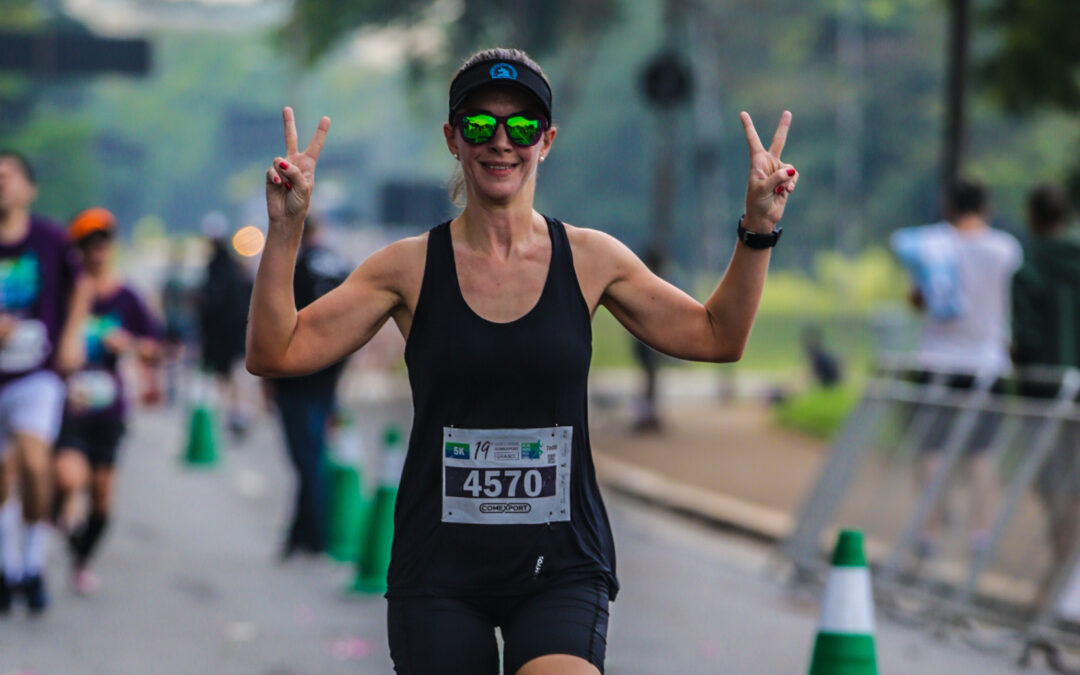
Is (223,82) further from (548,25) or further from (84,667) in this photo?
(84,667)

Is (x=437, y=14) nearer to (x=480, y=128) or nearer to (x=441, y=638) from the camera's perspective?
(x=480, y=128)

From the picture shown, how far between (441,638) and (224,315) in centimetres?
1798

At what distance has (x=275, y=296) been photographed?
162 inches

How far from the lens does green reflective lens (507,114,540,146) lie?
416cm

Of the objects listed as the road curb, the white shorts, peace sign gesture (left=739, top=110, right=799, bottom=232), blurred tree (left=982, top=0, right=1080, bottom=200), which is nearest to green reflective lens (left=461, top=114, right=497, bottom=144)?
peace sign gesture (left=739, top=110, right=799, bottom=232)

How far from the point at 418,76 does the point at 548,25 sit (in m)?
3.08

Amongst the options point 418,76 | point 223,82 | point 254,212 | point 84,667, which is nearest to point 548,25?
point 418,76

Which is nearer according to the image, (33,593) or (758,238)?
(758,238)

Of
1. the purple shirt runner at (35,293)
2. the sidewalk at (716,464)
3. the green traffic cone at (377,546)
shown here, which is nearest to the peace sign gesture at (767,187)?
the purple shirt runner at (35,293)

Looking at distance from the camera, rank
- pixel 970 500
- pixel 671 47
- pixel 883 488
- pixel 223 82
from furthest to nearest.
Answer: pixel 223 82
pixel 671 47
pixel 883 488
pixel 970 500

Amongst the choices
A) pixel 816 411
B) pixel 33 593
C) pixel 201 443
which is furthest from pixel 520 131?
pixel 816 411

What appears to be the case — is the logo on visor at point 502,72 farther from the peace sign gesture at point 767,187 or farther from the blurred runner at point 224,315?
the blurred runner at point 224,315

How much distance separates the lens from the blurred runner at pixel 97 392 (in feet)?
35.0

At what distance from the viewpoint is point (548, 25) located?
43.8 meters
